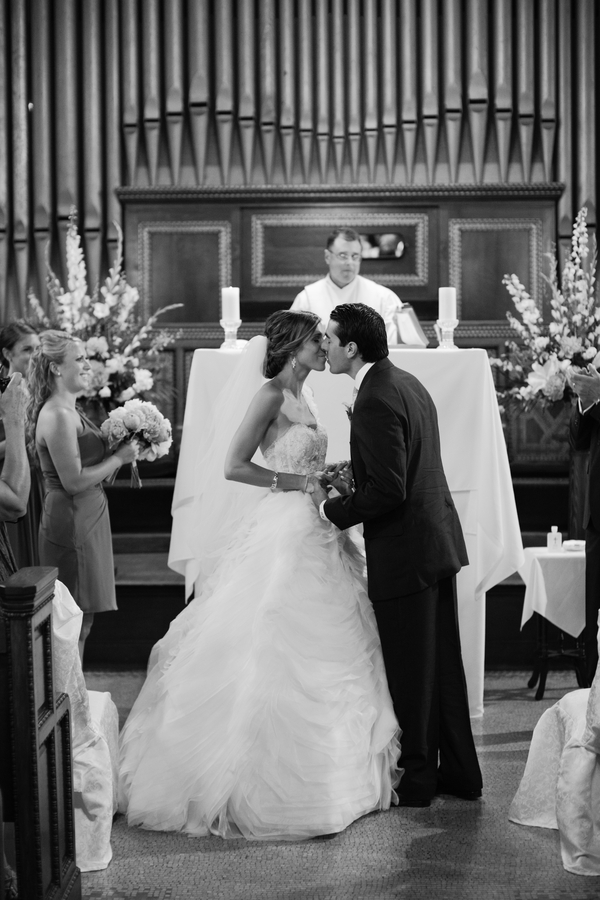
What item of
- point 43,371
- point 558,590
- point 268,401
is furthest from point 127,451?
point 558,590

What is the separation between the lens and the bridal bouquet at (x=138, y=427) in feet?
14.0

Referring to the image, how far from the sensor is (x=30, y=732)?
238 cm

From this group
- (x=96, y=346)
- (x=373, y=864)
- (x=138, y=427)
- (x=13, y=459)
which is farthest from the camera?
(x=96, y=346)

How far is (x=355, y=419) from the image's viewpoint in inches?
135

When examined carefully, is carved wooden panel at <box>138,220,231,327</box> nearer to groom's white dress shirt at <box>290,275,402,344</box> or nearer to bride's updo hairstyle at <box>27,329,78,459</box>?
groom's white dress shirt at <box>290,275,402,344</box>

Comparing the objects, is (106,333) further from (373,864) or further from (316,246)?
(373,864)

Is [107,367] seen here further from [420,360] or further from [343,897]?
[343,897]

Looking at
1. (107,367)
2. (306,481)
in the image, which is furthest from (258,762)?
(107,367)

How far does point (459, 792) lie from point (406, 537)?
95 cm

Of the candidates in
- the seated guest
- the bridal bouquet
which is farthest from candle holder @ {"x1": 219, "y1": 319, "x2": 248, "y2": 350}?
the seated guest

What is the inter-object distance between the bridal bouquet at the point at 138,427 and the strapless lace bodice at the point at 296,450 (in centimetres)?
72

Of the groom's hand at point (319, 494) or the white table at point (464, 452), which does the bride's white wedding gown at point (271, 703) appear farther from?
the white table at point (464, 452)

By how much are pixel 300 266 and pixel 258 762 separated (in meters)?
4.45

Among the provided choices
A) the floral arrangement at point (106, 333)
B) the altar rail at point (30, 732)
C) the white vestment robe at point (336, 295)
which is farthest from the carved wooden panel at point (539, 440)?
the altar rail at point (30, 732)
